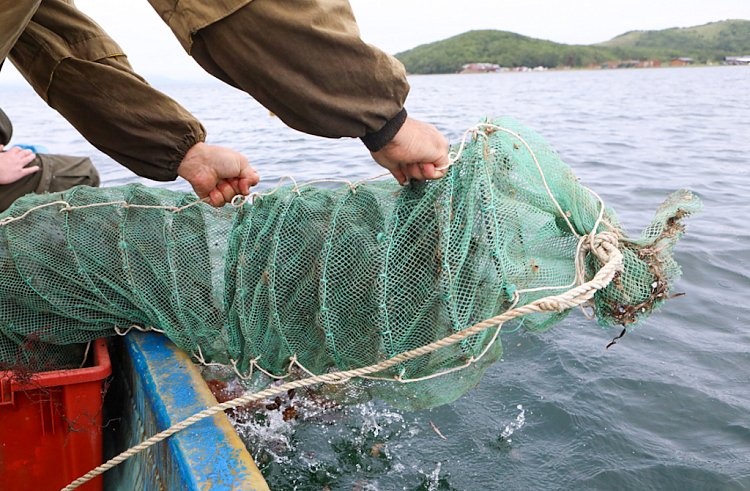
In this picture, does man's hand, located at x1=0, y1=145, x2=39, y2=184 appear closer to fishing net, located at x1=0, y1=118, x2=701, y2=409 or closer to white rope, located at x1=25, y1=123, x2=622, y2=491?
fishing net, located at x1=0, y1=118, x2=701, y2=409

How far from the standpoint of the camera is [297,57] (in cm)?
142

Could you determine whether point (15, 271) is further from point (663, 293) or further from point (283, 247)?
point (663, 293)

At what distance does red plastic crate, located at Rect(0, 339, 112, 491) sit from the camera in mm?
2443

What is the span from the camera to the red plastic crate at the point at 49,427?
2.44m

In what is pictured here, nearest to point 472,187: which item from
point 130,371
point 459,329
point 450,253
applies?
point 450,253

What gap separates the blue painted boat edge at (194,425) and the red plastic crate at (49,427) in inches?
9.3

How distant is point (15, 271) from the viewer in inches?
101

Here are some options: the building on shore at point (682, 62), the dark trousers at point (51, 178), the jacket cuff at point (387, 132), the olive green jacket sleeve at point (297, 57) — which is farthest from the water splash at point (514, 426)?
the building on shore at point (682, 62)

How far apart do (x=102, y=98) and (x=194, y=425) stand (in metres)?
1.48

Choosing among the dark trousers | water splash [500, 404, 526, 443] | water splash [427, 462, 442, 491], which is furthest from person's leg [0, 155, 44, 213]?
water splash [500, 404, 526, 443]

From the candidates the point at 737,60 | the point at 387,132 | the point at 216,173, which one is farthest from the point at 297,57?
the point at 737,60

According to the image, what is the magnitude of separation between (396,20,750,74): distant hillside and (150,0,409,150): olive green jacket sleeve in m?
116

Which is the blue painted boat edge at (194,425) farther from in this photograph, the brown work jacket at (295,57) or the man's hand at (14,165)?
the man's hand at (14,165)

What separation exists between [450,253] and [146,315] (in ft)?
5.61
